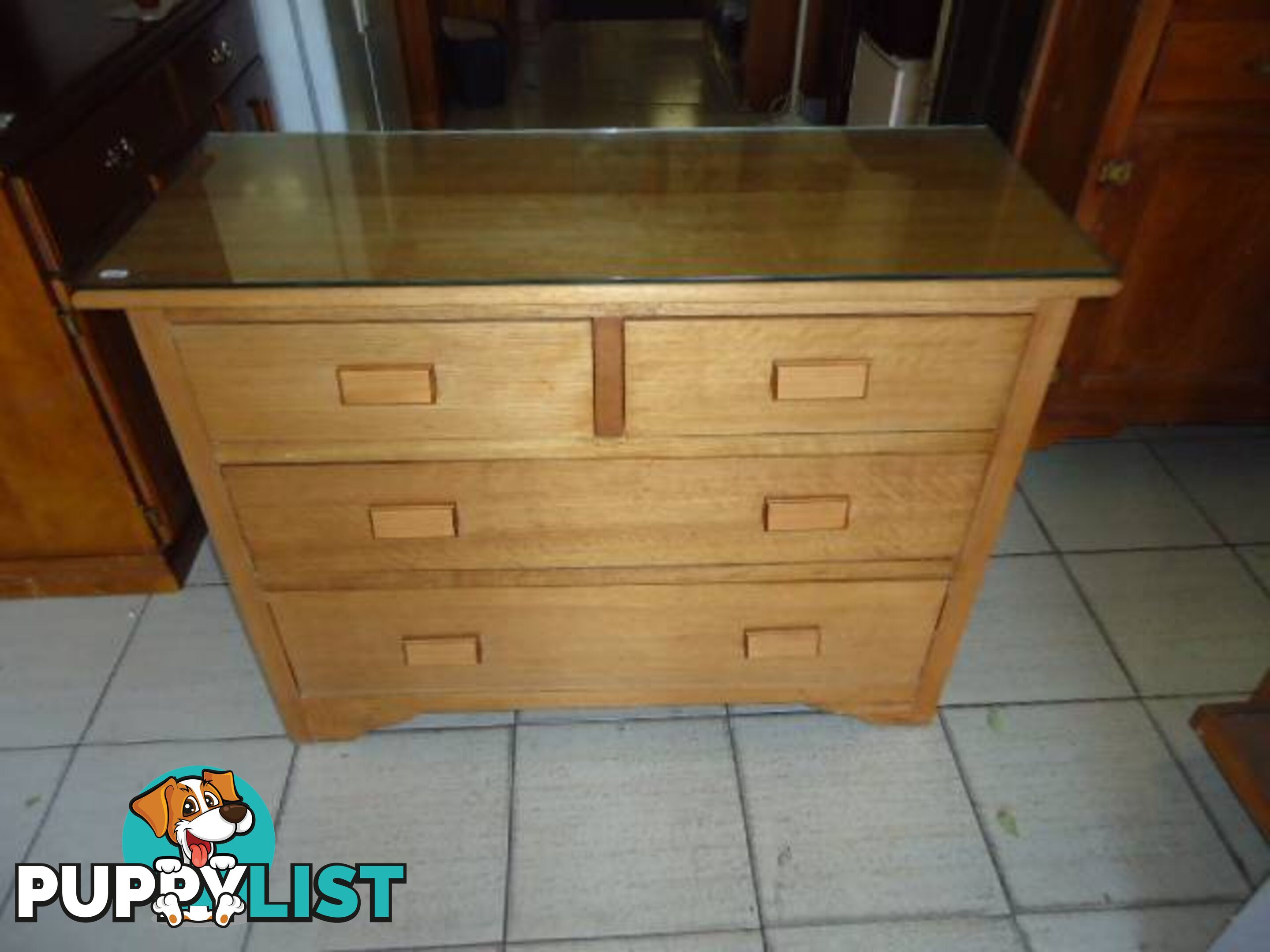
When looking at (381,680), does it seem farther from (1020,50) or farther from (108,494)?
(1020,50)

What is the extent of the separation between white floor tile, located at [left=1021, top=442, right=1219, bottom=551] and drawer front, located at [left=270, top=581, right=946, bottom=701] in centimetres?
73

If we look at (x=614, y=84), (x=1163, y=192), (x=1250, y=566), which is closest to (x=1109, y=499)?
(x=1250, y=566)

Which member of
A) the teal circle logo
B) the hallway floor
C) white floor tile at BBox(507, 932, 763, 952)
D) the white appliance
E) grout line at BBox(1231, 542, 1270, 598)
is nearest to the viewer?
white floor tile at BBox(507, 932, 763, 952)

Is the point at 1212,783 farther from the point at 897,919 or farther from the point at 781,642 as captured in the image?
the point at 781,642

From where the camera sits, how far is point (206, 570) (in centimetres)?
176

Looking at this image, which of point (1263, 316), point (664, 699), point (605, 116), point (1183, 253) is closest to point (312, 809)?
point (664, 699)

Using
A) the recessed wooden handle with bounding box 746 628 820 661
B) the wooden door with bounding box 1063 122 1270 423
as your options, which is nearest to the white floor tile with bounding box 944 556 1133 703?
the recessed wooden handle with bounding box 746 628 820 661

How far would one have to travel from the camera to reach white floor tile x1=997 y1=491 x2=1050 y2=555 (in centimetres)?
181

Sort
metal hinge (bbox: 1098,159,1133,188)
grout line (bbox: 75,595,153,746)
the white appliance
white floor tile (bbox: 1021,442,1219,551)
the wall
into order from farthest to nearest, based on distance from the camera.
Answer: the white appliance → the wall → white floor tile (bbox: 1021,442,1219,551) → metal hinge (bbox: 1098,159,1133,188) → grout line (bbox: 75,595,153,746)

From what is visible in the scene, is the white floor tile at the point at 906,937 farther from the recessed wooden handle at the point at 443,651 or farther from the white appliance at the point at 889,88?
the white appliance at the point at 889,88

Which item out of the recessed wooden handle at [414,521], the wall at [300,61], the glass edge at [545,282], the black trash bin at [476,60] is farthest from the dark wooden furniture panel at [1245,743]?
the black trash bin at [476,60]

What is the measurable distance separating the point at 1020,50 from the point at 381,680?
1652 mm

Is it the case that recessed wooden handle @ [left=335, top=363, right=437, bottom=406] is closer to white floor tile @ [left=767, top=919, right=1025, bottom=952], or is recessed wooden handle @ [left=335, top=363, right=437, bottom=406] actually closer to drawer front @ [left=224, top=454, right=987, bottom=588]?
drawer front @ [left=224, top=454, right=987, bottom=588]

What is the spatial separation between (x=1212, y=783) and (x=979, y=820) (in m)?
0.39
